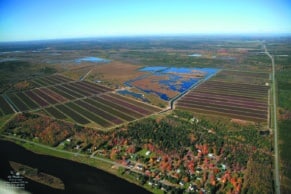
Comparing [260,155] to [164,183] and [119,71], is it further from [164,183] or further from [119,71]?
[119,71]

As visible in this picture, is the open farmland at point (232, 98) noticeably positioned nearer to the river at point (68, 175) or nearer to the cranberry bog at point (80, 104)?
the cranberry bog at point (80, 104)

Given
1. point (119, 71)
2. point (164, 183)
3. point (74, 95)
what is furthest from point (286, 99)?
point (119, 71)

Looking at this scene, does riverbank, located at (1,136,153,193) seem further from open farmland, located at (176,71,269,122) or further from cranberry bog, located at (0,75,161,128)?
open farmland, located at (176,71,269,122)

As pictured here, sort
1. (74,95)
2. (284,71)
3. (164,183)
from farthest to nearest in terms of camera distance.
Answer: (284,71) → (74,95) → (164,183)

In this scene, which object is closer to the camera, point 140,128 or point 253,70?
point 140,128

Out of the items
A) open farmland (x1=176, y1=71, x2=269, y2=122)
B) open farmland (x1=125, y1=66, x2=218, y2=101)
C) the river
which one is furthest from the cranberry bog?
the river

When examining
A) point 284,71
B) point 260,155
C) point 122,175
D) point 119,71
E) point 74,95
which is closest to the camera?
point 122,175
